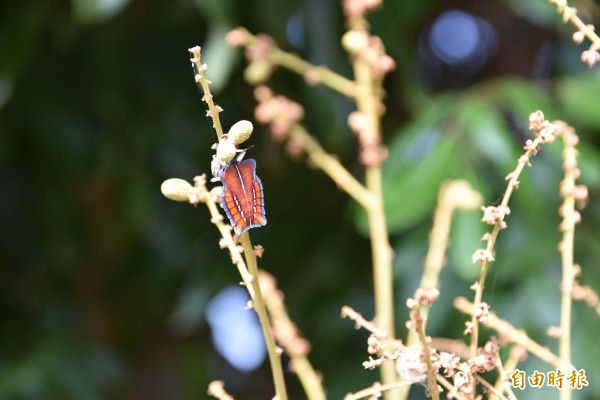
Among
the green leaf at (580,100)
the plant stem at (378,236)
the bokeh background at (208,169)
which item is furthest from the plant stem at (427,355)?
the green leaf at (580,100)

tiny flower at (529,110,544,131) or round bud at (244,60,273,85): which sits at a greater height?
round bud at (244,60,273,85)

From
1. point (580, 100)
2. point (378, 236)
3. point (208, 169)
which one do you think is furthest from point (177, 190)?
point (208, 169)

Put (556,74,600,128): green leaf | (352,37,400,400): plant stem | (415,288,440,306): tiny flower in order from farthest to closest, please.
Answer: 1. (556,74,600,128): green leaf
2. (352,37,400,400): plant stem
3. (415,288,440,306): tiny flower

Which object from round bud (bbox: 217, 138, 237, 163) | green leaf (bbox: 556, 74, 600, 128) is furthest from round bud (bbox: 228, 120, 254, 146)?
green leaf (bbox: 556, 74, 600, 128)

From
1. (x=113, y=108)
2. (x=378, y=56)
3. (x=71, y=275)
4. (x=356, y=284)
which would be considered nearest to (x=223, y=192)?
(x=378, y=56)

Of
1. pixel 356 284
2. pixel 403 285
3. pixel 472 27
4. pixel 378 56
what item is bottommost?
pixel 378 56

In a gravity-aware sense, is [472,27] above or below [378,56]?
above

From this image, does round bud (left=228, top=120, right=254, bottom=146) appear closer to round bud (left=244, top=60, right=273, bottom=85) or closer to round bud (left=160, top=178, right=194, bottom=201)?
round bud (left=160, top=178, right=194, bottom=201)

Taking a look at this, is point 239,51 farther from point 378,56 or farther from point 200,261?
point 378,56

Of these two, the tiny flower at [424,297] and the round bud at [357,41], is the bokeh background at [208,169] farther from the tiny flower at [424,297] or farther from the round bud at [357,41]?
the tiny flower at [424,297]
